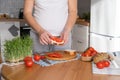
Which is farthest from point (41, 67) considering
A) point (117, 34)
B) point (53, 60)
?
point (117, 34)

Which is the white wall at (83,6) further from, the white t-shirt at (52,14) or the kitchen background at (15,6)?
the white t-shirt at (52,14)

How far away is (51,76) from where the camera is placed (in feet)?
4.22

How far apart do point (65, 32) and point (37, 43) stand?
0.27m

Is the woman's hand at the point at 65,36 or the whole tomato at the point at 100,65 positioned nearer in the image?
the whole tomato at the point at 100,65

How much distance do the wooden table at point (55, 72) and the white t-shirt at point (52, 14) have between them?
1.34ft

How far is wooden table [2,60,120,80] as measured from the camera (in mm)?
1262

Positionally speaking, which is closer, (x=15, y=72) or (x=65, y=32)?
(x=15, y=72)

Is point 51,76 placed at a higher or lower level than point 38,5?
lower

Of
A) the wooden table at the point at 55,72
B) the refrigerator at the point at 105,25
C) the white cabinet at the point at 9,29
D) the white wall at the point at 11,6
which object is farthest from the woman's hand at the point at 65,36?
the white wall at the point at 11,6

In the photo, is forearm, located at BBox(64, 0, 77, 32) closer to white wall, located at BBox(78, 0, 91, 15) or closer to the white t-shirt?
the white t-shirt

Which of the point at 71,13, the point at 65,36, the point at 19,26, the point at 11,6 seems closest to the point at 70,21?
the point at 71,13

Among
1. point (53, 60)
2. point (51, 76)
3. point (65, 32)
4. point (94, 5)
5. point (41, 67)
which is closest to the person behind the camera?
point (51, 76)

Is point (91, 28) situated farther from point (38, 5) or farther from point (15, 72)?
point (15, 72)

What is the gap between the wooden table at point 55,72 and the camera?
1.26 meters
